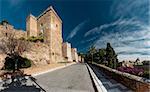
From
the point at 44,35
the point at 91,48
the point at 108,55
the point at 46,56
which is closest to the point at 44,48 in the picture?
the point at 46,56

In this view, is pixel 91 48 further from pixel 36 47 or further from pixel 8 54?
pixel 8 54

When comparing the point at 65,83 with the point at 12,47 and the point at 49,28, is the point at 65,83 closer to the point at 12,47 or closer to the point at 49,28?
the point at 12,47

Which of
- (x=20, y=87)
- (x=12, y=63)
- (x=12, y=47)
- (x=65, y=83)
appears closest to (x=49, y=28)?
(x=12, y=63)

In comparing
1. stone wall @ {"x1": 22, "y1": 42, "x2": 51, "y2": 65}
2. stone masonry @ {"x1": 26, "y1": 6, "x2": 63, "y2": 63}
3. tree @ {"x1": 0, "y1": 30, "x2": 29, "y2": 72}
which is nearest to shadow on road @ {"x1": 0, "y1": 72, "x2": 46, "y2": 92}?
tree @ {"x1": 0, "y1": 30, "x2": 29, "y2": 72}

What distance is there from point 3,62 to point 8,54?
1.61 metres

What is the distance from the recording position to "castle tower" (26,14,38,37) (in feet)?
125

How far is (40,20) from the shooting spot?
1665 inches

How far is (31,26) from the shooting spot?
39.0 meters

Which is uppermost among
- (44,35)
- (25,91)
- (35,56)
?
(44,35)

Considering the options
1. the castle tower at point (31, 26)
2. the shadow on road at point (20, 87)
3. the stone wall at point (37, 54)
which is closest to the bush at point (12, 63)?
the stone wall at point (37, 54)

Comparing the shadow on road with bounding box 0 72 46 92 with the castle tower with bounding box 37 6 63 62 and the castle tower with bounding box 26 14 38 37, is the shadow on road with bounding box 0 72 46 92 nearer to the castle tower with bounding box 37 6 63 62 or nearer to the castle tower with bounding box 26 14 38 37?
the castle tower with bounding box 37 6 63 62

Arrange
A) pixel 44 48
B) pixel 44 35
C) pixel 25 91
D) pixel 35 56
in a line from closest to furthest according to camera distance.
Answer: pixel 25 91, pixel 35 56, pixel 44 48, pixel 44 35

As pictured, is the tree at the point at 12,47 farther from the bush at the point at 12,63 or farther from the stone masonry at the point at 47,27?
the stone masonry at the point at 47,27

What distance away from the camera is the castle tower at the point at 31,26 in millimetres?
37975
